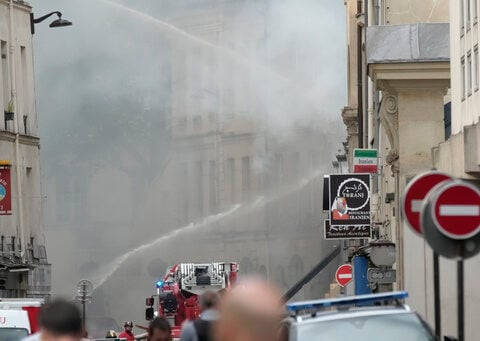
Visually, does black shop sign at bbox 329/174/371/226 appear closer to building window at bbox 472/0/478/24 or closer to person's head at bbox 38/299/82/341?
building window at bbox 472/0/478/24

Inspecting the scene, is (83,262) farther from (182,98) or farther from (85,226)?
(182,98)

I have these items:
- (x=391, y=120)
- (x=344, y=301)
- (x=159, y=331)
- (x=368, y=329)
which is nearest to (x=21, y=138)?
(x=391, y=120)

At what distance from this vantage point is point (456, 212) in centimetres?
1321

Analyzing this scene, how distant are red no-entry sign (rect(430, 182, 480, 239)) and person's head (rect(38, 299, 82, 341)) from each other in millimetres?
5021

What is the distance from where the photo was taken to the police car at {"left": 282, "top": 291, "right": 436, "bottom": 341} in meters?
13.6

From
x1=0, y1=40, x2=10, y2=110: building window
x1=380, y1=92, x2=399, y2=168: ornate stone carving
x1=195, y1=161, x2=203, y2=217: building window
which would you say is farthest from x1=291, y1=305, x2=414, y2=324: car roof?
x1=195, y1=161, x2=203, y2=217: building window

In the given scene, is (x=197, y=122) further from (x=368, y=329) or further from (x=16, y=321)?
(x=368, y=329)

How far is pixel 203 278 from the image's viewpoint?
46938mm

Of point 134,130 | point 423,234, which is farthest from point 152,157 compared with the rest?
point 423,234

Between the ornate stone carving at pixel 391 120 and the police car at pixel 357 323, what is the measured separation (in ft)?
74.8

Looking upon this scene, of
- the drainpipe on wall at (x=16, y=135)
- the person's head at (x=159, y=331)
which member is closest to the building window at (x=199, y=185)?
the drainpipe on wall at (x=16, y=135)

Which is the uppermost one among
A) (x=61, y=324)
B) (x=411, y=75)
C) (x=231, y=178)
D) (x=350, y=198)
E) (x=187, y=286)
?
(x=411, y=75)

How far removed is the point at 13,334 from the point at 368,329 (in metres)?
8.54

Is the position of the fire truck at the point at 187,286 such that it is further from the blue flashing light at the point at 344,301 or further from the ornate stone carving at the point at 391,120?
the blue flashing light at the point at 344,301
